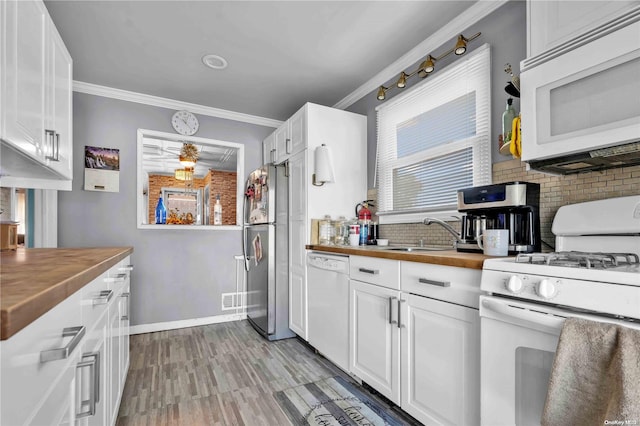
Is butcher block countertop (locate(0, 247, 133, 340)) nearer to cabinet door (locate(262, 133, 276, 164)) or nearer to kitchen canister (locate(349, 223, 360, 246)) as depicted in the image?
kitchen canister (locate(349, 223, 360, 246))

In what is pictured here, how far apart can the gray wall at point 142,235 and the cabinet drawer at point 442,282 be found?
103 inches

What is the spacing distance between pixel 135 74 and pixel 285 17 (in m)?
1.65

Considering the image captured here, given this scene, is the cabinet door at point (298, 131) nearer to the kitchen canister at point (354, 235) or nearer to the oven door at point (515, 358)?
the kitchen canister at point (354, 235)

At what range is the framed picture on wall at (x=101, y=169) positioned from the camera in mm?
3121

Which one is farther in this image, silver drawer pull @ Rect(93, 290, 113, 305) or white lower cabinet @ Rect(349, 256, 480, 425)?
white lower cabinet @ Rect(349, 256, 480, 425)

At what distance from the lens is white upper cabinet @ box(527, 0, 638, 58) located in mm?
1192

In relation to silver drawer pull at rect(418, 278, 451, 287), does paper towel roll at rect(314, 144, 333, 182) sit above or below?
above

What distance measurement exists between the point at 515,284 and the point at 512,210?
631 millimetres

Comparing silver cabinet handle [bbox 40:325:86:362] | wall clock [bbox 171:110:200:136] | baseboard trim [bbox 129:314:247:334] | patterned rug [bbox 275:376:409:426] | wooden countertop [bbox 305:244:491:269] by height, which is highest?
wall clock [bbox 171:110:200:136]

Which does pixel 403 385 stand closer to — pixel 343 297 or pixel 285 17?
pixel 343 297

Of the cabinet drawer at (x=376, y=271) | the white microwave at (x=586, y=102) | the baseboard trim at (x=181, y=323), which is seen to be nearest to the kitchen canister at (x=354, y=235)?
the cabinet drawer at (x=376, y=271)

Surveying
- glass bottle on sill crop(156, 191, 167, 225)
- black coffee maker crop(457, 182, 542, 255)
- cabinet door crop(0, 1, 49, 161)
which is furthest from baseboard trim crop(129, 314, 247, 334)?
black coffee maker crop(457, 182, 542, 255)

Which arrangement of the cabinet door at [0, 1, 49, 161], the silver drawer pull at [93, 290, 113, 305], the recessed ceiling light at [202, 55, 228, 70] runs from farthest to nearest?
the recessed ceiling light at [202, 55, 228, 70]
the cabinet door at [0, 1, 49, 161]
the silver drawer pull at [93, 290, 113, 305]

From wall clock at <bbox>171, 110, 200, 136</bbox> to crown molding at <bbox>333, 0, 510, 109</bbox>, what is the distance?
1.78m
